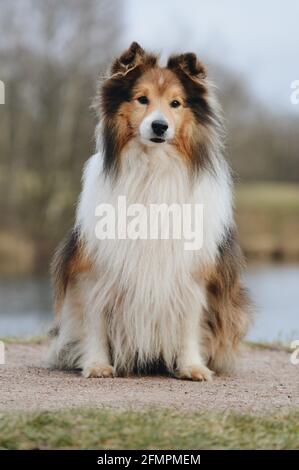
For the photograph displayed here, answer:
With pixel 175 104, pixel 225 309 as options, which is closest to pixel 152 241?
pixel 225 309

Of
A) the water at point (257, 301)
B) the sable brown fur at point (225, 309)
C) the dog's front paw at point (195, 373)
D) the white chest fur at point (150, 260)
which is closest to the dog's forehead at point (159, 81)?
the white chest fur at point (150, 260)

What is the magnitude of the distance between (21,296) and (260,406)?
1360 centimetres

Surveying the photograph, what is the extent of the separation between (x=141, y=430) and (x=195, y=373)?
2034 mm

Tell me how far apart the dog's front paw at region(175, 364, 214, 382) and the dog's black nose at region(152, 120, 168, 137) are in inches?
70.3

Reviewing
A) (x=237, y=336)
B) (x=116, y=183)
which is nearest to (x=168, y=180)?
(x=116, y=183)

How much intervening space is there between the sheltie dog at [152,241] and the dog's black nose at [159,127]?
5.8 inches

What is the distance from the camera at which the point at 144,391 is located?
6051 millimetres

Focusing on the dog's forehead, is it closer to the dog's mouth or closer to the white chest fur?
the dog's mouth

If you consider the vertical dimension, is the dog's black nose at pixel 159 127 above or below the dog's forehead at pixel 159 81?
below

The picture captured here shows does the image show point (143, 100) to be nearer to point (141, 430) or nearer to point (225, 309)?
point (225, 309)

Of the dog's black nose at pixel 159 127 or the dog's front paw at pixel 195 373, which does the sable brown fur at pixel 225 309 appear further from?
the dog's black nose at pixel 159 127

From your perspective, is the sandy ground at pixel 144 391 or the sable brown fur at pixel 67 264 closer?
the sandy ground at pixel 144 391

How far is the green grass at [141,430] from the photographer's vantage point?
452 centimetres

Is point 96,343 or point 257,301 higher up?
point 96,343
